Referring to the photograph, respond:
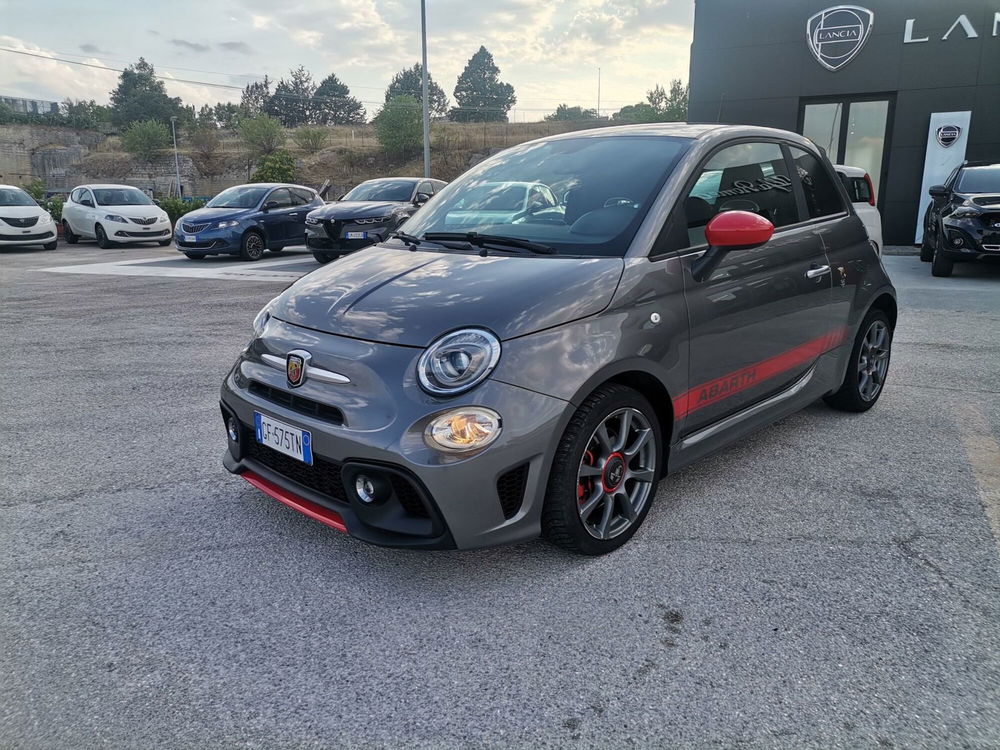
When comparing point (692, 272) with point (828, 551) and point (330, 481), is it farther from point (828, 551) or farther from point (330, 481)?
point (330, 481)

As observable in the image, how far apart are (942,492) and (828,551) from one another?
941 mm

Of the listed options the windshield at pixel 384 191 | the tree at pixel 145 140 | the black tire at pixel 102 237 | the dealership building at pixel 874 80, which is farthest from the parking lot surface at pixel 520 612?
the tree at pixel 145 140

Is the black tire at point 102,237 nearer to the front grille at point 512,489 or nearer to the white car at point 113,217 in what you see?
the white car at point 113,217

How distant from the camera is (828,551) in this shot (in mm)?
2896

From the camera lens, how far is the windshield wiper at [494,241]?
3.05m

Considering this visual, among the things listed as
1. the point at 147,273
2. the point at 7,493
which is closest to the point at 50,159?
the point at 147,273

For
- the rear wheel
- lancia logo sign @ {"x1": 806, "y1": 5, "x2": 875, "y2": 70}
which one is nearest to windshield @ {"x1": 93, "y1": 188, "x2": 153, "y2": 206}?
the rear wheel

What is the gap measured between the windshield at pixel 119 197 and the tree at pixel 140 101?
78529 millimetres

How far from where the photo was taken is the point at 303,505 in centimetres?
272

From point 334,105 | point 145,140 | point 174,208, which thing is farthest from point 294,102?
point 174,208

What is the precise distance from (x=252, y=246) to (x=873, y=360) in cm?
1299

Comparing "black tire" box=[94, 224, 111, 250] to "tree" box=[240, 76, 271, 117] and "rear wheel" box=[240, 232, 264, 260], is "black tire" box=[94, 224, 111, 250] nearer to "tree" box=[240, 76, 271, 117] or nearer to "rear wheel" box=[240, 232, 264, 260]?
"rear wheel" box=[240, 232, 264, 260]

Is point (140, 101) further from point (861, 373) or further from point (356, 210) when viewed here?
point (861, 373)

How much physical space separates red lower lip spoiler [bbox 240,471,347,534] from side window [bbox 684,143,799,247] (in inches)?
72.0
